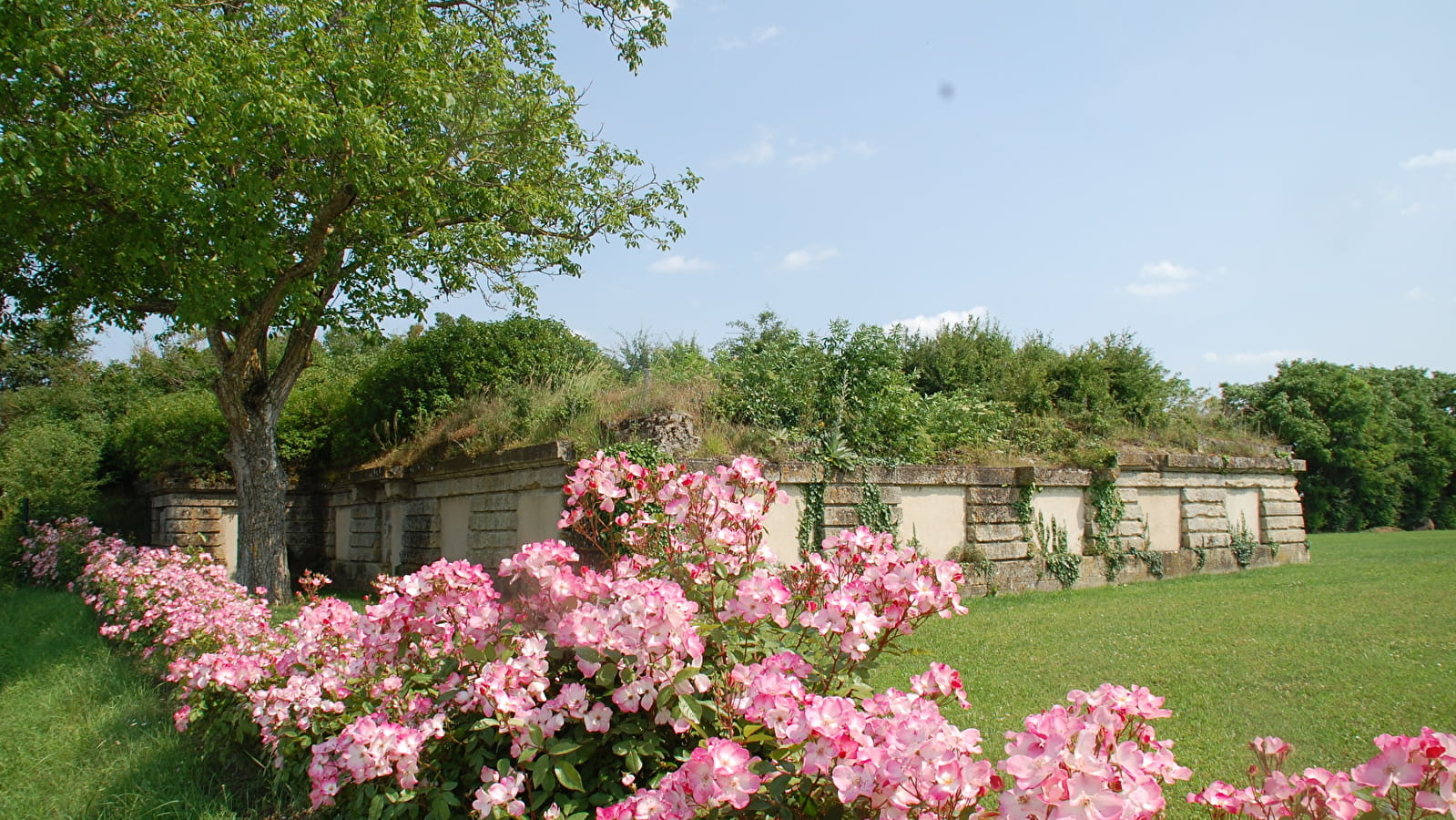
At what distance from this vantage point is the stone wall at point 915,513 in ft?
29.0

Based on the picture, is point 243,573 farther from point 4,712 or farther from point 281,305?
point 4,712

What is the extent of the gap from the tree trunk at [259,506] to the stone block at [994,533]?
8442mm

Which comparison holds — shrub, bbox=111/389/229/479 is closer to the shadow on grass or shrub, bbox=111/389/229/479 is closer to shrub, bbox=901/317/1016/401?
the shadow on grass

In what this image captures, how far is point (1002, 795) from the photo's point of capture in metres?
1.50

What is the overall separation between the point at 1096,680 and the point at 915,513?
411 cm

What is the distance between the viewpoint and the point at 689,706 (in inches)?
91.0

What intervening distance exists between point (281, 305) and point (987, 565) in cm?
913

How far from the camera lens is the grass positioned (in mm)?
4129

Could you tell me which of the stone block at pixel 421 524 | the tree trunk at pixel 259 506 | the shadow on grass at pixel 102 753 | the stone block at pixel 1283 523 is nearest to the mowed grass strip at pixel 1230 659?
the stone block at pixel 1283 523

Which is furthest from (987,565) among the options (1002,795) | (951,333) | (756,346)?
(1002,795)

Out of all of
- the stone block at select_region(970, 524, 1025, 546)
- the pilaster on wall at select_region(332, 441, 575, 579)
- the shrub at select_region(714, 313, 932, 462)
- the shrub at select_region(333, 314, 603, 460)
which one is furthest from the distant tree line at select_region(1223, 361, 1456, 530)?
the pilaster on wall at select_region(332, 441, 575, 579)

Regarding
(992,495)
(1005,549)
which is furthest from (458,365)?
(1005,549)

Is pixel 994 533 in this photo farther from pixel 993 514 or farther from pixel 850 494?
pixel 850 494

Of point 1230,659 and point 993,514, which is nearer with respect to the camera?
point 1230,659
